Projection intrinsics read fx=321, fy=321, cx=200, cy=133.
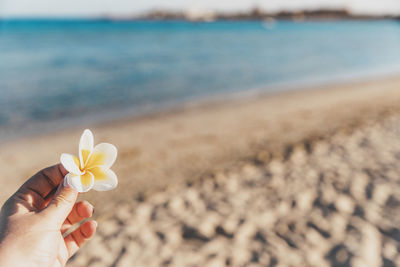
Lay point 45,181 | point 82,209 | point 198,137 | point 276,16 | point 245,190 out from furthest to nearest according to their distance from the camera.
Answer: point 276,16 → point 198,137 → point 245,190 → point 82,209 → point 45,181

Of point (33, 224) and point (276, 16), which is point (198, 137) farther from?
point (276, 16)

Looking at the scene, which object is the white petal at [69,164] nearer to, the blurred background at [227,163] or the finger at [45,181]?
the finger at [45,181]

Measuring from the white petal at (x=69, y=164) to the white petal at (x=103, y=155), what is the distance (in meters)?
0.10

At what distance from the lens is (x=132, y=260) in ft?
10.00

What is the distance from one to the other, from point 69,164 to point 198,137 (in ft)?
17.6

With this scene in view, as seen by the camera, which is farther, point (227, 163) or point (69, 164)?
point (227, 163)

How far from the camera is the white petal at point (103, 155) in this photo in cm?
166

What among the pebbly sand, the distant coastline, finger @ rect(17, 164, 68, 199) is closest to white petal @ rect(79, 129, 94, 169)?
finger @ rect(17, 164, 68, 199)

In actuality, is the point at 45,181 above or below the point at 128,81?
above

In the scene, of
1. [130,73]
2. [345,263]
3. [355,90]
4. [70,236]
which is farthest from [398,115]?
[130,73]

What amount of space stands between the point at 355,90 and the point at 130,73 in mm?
10046

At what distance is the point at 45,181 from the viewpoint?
1.84 metres

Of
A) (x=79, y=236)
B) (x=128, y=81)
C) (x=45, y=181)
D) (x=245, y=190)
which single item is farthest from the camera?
(x=128, y=81)

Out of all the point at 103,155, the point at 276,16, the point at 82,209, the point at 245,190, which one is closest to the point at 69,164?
the point at 103,155
